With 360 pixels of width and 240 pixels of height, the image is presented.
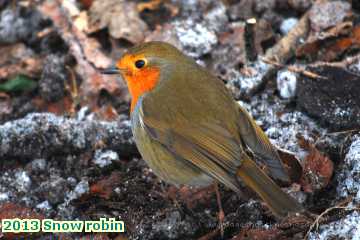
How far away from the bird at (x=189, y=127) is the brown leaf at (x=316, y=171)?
0.65ft

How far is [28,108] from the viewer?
439 centimetres

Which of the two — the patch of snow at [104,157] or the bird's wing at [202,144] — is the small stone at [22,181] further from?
the bird's wing at [202,144]

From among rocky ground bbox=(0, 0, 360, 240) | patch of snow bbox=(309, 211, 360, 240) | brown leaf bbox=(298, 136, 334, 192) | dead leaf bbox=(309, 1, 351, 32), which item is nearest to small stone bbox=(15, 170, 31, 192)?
rocky ground bbox=(0, 0, 360, 240)

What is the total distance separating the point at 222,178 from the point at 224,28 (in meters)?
1.67

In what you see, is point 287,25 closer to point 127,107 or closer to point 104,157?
point 127,107

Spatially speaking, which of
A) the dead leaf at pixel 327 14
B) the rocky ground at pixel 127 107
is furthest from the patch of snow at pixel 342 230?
the dead leaf at pixel 327 14

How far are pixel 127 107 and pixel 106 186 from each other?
2.67 ft

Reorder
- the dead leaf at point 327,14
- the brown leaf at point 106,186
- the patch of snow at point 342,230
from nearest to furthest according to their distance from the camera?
1. the patch of snow at point 342,230
2. the brown leaf at point 106,186
3. the dead leaf at point 327,14

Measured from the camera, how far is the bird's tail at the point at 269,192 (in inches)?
117

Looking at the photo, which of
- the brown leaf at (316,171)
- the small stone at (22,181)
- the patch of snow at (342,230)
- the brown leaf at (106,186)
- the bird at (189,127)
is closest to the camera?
the patch of snow at (342,230)

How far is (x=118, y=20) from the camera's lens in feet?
15.2

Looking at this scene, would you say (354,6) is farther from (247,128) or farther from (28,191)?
(28,191)

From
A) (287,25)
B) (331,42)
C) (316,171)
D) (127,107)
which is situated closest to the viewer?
(316,171)

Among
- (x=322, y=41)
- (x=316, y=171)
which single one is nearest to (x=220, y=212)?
(x=316, y=171)
